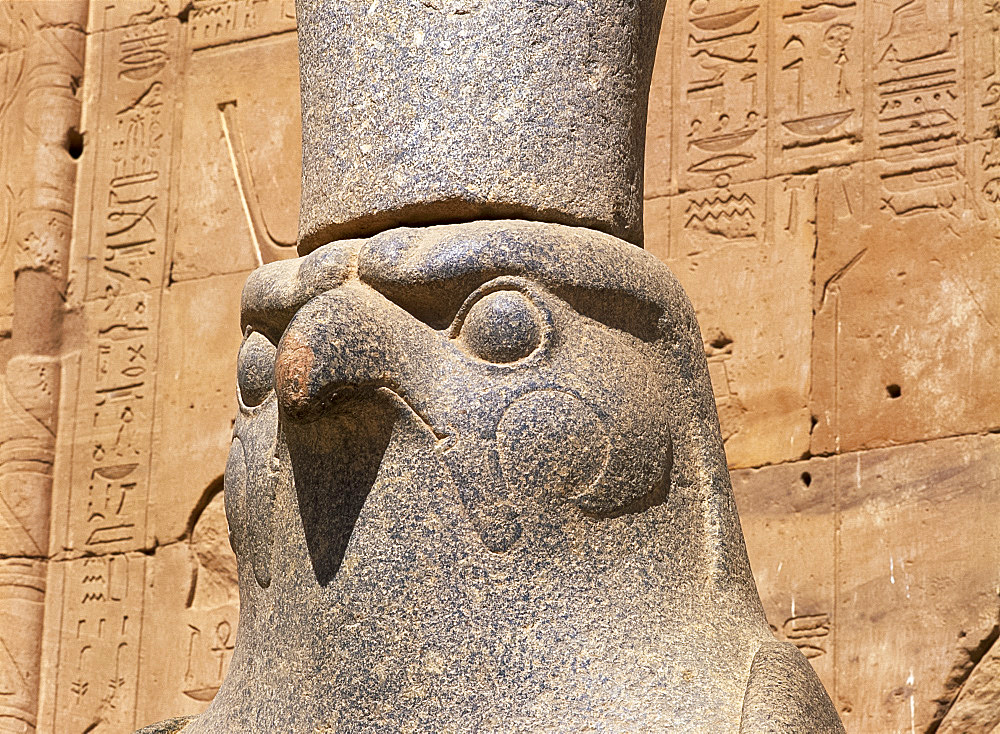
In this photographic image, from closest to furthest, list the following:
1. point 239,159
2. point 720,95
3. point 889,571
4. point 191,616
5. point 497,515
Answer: point 497,515
point 889,571
point 720,95
point 191,616
point 239,159

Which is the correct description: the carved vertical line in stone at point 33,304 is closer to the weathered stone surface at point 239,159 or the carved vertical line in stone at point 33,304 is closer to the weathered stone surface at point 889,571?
the weathered stone surface at point 239,159

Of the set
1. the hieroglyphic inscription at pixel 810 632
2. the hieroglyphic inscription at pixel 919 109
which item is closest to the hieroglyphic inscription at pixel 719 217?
the hieroglyphic inscription at pixel 919 109

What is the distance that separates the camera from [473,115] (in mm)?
2893

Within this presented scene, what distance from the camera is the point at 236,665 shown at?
293 cm

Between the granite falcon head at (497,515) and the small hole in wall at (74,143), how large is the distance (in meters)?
A: 5.39

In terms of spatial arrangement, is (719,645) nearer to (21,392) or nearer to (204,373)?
(204,373)

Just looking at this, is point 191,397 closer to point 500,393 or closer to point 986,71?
point 986,71

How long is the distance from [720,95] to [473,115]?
3.79m

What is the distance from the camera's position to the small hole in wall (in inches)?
312

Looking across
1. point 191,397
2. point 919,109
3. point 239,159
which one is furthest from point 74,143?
point 919,109

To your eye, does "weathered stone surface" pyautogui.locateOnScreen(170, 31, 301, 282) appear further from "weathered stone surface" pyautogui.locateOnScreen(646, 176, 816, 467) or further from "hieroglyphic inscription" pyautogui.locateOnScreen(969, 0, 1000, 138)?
"hieroglyphic inscription" pyautogui.locateOnScreen(969, 0, 1000, 138)

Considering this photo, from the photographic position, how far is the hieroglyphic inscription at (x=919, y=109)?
6051 mm

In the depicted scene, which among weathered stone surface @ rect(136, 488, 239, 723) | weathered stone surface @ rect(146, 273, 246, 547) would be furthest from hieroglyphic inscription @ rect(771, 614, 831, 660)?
weathered stone surface @ rect(146, 273, 246, 547)

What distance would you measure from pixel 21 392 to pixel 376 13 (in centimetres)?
507
